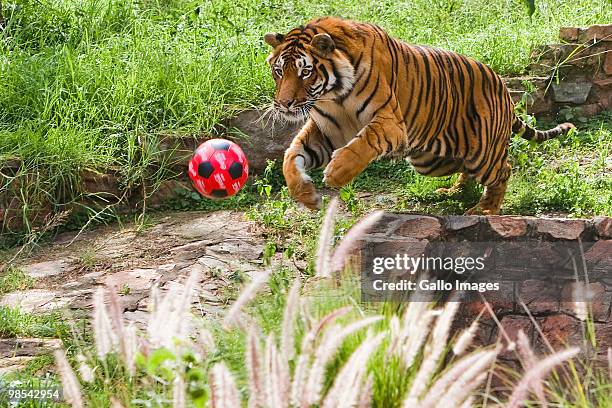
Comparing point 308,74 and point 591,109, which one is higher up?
point 308,74

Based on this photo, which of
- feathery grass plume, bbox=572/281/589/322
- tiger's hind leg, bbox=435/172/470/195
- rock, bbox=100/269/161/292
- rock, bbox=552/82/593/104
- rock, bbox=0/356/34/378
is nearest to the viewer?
rock, bbox=0/356/34/378

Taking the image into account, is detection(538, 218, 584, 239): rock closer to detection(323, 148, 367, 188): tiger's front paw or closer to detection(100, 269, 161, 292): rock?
detection(323, 148, 367, 188): tiger's front paw

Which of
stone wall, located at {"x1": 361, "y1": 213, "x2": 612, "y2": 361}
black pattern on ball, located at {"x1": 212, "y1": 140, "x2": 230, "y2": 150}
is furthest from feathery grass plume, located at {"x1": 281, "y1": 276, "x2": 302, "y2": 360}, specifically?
black pattern on ball, located at {"x1": 212, "y1": 140, "x2": 230, "y2": 150}

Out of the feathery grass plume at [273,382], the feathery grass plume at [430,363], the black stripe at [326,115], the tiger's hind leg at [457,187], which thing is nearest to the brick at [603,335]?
the black stripe at [326,115]

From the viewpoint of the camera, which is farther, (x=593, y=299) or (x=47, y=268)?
(x=47, y=268)

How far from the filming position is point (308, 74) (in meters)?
6.19

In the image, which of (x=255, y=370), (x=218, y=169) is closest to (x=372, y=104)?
(x=218, y=169)

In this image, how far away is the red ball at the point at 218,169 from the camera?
634cm

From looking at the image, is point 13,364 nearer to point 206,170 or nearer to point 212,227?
point 206,170

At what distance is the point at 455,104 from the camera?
7.08 metres

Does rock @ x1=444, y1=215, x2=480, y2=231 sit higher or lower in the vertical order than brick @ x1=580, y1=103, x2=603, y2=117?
lower

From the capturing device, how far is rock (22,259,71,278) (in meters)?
6.77

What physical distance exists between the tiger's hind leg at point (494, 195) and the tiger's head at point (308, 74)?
1.57m

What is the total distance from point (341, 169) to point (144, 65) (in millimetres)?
3298
